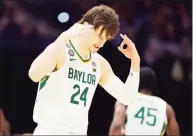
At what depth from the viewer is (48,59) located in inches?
105

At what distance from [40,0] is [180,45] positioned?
4.90 feet

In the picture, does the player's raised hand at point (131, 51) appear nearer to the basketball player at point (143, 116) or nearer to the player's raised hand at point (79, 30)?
the player's raised hand at point (79, 30)

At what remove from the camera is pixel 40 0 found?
394cm

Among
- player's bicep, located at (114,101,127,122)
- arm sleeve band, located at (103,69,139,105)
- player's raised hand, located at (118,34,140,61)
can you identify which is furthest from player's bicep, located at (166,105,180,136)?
player's raised hand, located at (118,34,140,61)

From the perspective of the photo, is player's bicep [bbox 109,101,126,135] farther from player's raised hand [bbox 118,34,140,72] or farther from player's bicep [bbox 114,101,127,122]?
player's raised hand [bbox 118,34,140,72]

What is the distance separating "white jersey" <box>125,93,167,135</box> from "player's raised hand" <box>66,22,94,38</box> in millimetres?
1490

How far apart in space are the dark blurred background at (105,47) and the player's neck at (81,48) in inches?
39.4

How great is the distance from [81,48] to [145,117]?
4.90 feet

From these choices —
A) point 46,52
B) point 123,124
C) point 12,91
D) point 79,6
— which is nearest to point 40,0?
point 79,6

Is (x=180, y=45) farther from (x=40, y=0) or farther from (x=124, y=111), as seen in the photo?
(x=40, y=0)

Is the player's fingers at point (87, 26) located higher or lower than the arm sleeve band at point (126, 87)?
higher

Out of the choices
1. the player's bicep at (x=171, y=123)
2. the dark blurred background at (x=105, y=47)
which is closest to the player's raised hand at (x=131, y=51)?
the dark blurred background at (x=105, y=47)

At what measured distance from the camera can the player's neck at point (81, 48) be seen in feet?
9.50

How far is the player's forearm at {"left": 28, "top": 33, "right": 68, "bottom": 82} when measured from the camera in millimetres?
2641
